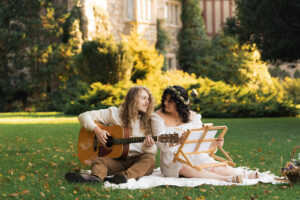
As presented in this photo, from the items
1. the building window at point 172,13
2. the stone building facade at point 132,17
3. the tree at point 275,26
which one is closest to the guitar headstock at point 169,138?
the tree at point 275,26

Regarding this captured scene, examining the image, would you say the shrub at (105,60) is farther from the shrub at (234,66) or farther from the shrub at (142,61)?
the shrub at (234,66)

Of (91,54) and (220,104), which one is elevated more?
(91,54)

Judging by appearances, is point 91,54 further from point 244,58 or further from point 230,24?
point 244,58

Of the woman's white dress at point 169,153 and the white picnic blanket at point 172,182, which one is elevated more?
the woman's white dress at point 169,153

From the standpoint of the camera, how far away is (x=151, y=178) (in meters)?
5.47

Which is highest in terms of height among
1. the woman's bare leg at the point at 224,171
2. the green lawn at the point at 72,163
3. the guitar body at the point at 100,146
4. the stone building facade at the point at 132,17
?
the stone building facade at the point at 132,17

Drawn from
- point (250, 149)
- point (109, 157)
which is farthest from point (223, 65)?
point (109, 157)

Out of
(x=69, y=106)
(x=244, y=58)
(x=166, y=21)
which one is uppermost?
(x=166, y=21)

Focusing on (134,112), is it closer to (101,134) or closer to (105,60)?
(101,134)

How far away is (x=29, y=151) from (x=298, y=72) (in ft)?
91.5

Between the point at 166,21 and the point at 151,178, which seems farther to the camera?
the point at 166,21

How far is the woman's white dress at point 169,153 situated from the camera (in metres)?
5.48

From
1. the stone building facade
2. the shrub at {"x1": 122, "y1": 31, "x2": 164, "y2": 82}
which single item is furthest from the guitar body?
the stone building facade

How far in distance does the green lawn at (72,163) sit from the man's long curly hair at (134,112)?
93 centimetres
